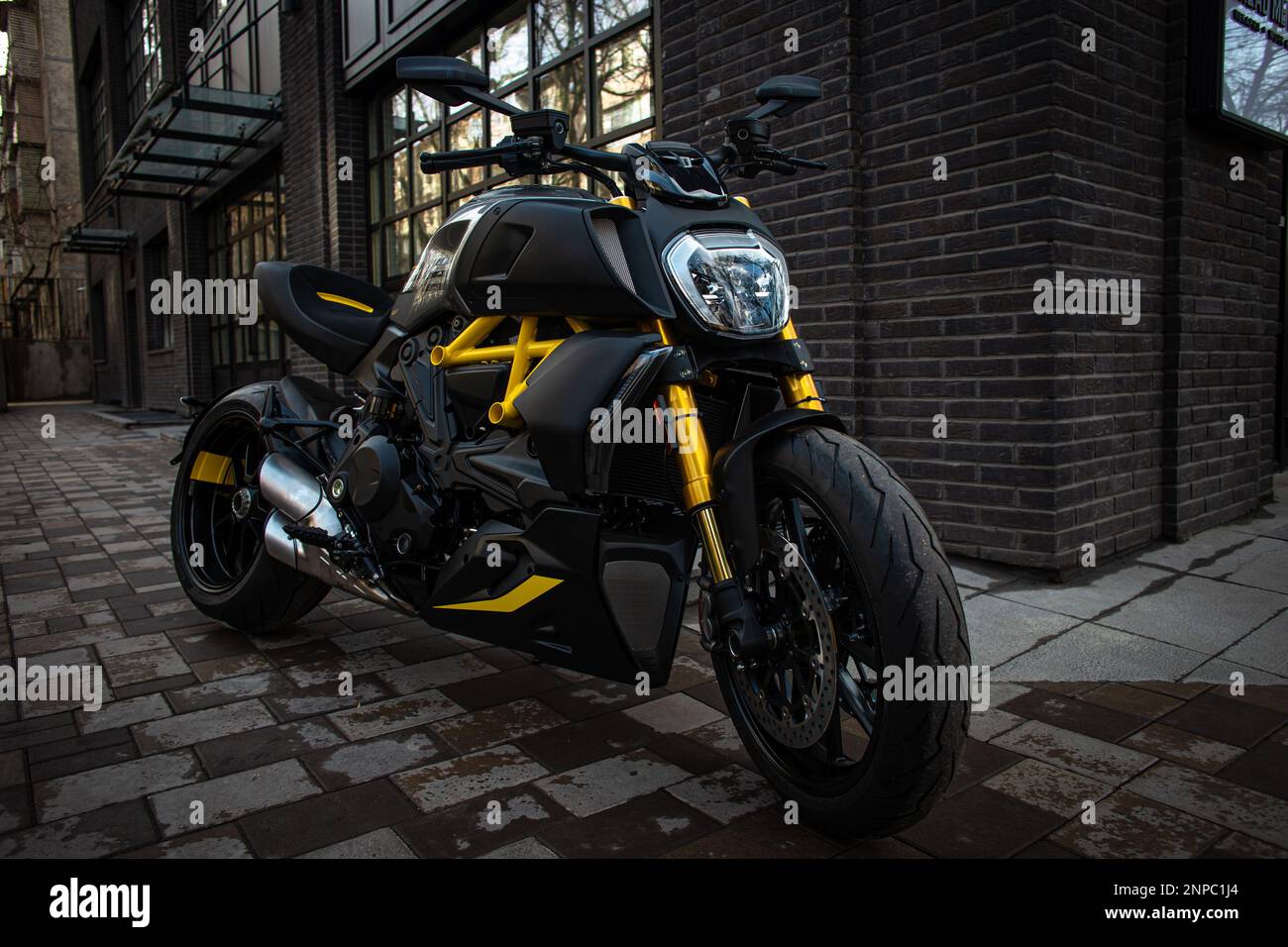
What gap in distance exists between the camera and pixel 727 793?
213cm

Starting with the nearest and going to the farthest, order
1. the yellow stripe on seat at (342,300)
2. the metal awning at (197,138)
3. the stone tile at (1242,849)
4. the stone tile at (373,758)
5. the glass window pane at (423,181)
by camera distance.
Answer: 1. the stone tile at (1242,849)
2. the stone tile at (373,758)
3. the yellow stripe on seat at (342,300)
4. the glass window pane at (423,181)
5. the metal awning at (197,138)

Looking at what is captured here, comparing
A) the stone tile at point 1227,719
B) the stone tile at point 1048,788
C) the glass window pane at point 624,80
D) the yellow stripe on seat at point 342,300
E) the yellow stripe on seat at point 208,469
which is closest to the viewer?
the stone tile at point 1048,788

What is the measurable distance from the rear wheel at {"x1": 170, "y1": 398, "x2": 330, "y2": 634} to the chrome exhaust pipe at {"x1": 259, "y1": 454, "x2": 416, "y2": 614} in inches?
6.7

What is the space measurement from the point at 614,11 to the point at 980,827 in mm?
5498

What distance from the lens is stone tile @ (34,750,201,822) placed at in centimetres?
212

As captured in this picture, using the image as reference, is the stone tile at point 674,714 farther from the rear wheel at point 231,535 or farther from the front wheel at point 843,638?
the rear wheel at point 231,535

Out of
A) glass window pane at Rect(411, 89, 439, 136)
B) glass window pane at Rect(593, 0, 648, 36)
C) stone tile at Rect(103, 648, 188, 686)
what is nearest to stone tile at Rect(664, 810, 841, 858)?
stone tile at Rect(103, 648, 188, 686)

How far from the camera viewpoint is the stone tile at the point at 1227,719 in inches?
93.4

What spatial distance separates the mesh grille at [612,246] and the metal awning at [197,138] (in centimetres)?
1022

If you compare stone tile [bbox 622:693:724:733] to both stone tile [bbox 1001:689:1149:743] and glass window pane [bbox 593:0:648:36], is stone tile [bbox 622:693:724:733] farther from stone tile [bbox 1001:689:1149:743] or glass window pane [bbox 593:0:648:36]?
glass window pane [bbox 593:0:648:36]

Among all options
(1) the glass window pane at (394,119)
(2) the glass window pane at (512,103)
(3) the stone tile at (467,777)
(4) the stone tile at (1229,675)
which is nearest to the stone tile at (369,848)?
(3) the stone tile at (467,777)

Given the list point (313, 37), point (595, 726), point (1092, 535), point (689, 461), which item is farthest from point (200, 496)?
point (313, 37)

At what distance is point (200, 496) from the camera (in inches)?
144

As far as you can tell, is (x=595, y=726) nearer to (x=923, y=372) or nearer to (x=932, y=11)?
(x=923, y=372)
